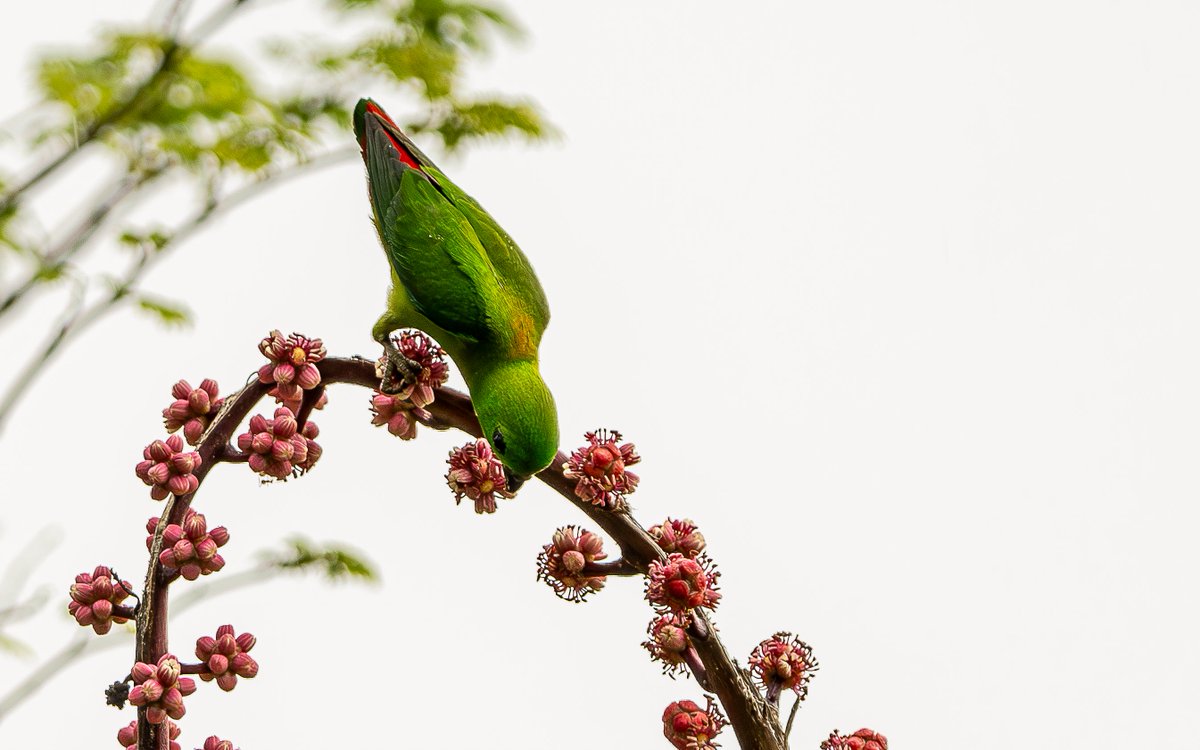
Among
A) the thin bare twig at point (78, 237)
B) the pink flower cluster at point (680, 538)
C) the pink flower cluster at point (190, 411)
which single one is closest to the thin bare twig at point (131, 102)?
the thin bare twig at point (78, 237)

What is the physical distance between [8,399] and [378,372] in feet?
4.43

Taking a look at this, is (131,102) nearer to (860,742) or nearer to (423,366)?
(423,366)

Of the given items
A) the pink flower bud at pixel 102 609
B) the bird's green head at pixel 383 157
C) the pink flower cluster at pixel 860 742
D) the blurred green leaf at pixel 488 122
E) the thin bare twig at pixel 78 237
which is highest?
A: the blurred green leaf at pixel 488 122

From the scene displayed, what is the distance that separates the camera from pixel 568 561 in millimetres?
971

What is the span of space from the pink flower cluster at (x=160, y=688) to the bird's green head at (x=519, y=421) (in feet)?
1.16

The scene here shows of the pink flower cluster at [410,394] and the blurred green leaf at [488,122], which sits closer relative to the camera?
the pink flower cluster at [410,394]

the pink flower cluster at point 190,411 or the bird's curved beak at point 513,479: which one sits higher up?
the bird's curved beak at point 513,479

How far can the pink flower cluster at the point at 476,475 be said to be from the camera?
100 centimetres

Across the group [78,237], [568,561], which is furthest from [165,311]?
[568,561]

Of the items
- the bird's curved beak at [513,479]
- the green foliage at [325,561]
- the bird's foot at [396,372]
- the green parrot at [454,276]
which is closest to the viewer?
the bird's foot at [396,372]

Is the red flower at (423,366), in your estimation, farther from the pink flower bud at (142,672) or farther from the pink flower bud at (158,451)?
the pink flower bud at (142,672)

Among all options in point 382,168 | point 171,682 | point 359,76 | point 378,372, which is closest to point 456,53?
point 359,76

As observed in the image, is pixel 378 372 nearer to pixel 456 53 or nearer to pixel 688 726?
pixel 688 726

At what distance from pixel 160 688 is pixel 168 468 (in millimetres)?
190
